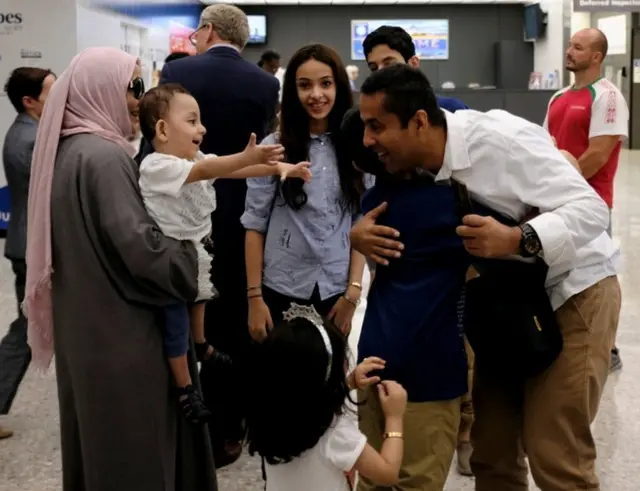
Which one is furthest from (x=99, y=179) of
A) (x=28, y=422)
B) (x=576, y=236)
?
(x=28, y=422)

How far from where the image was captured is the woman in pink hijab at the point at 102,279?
1.90m

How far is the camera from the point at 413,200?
5.52 feet

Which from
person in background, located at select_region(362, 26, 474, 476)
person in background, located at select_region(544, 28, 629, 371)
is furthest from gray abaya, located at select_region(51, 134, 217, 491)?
person in background, located at select_region(544, 28, 629, 371)

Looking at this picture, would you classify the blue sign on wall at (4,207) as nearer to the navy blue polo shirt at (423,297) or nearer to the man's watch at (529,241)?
the navy blue polo shirt at (423,297)

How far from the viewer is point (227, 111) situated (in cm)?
309

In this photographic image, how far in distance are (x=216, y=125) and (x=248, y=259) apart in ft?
2.23

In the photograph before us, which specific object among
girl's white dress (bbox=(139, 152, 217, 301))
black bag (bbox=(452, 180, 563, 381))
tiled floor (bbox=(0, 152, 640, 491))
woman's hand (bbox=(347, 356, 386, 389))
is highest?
girl's white dress (bbox=(139, 152, 217, 301))

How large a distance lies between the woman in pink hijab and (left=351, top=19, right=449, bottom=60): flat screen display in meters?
17.2

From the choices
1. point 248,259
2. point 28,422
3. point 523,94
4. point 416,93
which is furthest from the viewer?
point 523,94

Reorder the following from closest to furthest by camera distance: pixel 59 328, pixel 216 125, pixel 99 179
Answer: pixel 99 179 → pixel 59 328 → pixel 216 125

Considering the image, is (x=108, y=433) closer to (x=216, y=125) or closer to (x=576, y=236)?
(x=576, y=236)

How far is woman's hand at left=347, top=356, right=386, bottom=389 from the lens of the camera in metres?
1.70

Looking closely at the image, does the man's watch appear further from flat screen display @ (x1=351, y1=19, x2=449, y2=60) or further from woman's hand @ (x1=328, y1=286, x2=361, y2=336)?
flat screen display @ (x1=351, y1=19, x2=449, y2=60)

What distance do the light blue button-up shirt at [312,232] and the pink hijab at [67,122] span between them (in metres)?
0.70
